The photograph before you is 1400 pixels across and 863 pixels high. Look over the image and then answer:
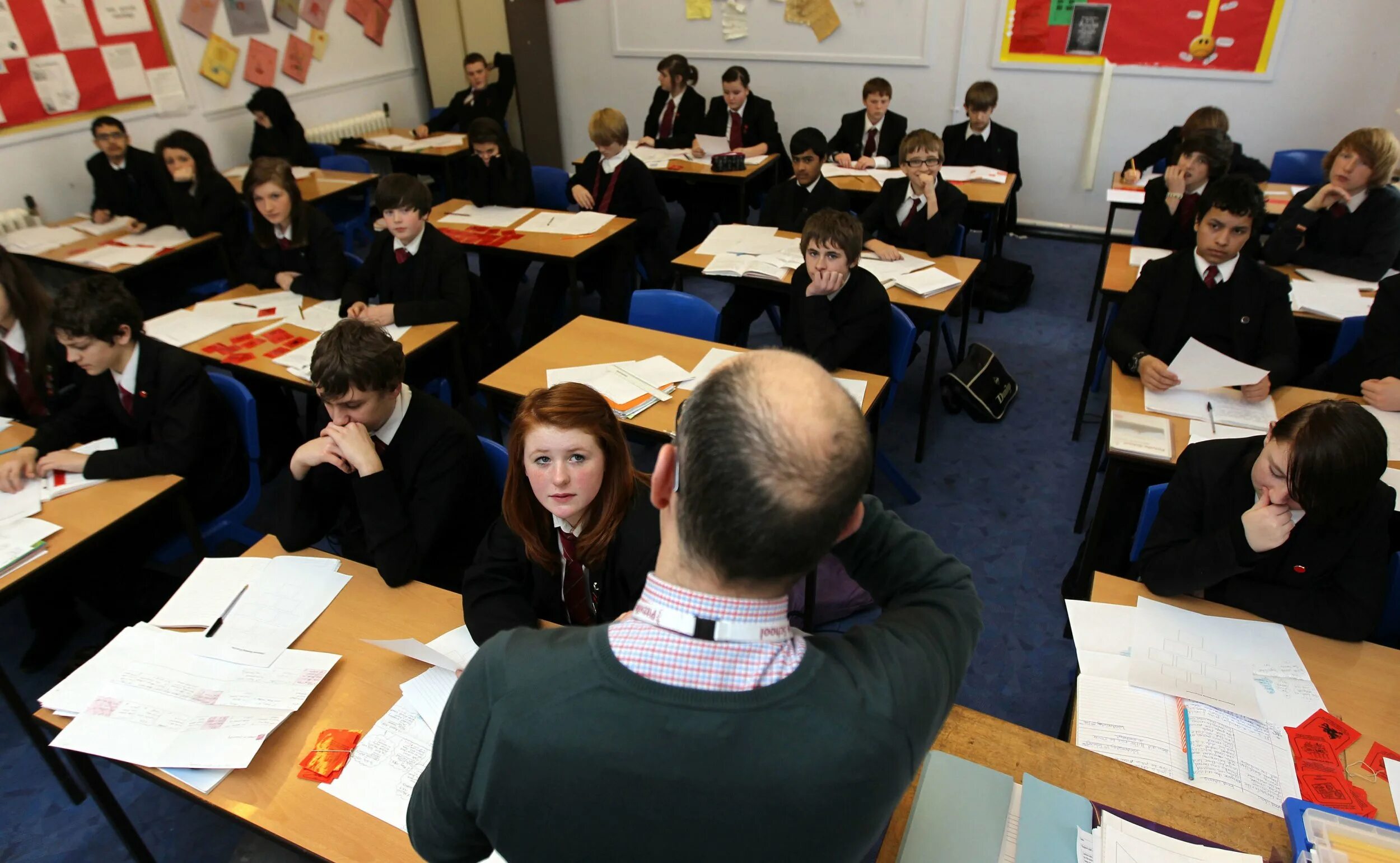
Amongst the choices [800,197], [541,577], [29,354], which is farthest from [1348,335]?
[29,354]

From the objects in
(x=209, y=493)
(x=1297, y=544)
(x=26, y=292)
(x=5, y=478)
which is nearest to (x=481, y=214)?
(x=26, y=292)

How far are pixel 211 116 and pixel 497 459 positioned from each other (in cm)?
518

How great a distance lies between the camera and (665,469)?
0.79 meters

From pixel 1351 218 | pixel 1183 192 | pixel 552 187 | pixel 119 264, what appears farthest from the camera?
pixel 552 187

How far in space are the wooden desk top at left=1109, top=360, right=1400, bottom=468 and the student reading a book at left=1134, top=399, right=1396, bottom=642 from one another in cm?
52

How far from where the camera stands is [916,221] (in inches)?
156

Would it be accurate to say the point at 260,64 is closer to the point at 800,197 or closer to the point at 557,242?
the point at 557,242

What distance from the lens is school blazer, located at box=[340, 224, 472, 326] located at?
335 centimetres

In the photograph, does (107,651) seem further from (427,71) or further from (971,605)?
(427,71)

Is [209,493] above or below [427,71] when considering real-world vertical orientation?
below

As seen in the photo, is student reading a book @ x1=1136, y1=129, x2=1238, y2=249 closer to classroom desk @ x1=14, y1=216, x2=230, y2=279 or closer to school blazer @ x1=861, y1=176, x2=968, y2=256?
school blazer @ x1=861, y1=176, x2=968, y2=256

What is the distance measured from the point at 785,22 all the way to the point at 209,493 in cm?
559

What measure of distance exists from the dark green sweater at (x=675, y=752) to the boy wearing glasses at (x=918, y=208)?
3.23 metres

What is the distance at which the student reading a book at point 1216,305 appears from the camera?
2609mm
